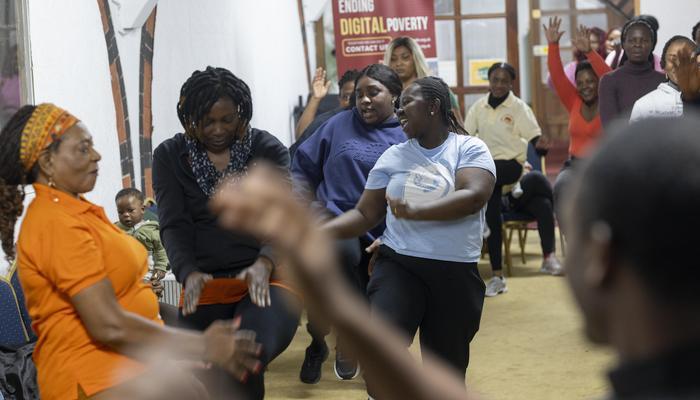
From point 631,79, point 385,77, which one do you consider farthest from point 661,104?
point 385,77

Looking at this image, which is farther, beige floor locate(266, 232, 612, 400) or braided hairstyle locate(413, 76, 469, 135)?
beige floor locate(266, 232, 612, 400)

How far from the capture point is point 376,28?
9.47 meters

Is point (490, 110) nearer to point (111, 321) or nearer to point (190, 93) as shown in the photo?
point (190, 93)

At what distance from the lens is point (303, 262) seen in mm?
1170

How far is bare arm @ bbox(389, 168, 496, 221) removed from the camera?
374cm

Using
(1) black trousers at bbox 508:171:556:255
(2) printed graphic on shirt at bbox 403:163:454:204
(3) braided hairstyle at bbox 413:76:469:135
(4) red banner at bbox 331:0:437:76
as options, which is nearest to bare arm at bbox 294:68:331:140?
(4) red banner at bbox 331:0:437:76

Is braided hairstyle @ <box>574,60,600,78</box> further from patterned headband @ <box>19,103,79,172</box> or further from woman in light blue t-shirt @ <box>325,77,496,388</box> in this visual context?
patterned headband @ <box>19,103,79,172</box>

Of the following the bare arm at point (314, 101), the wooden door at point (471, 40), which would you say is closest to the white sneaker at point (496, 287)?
the bare arm at point (314, 101)

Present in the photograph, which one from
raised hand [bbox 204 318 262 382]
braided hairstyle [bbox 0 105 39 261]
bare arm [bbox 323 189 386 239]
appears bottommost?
raised hand [bbox 204 318 262 382]

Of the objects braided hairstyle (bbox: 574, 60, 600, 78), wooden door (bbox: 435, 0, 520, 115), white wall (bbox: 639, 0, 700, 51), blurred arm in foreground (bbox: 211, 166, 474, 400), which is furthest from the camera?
wooden door (bbox: 435, 0, 520, 115)

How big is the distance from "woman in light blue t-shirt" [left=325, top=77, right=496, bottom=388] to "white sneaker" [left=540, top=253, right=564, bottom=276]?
4.50m

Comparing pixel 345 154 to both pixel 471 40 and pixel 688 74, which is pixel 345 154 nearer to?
pixel 688 74

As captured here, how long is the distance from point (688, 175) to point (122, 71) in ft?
17.3

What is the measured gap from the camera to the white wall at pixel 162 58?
4.96 m
